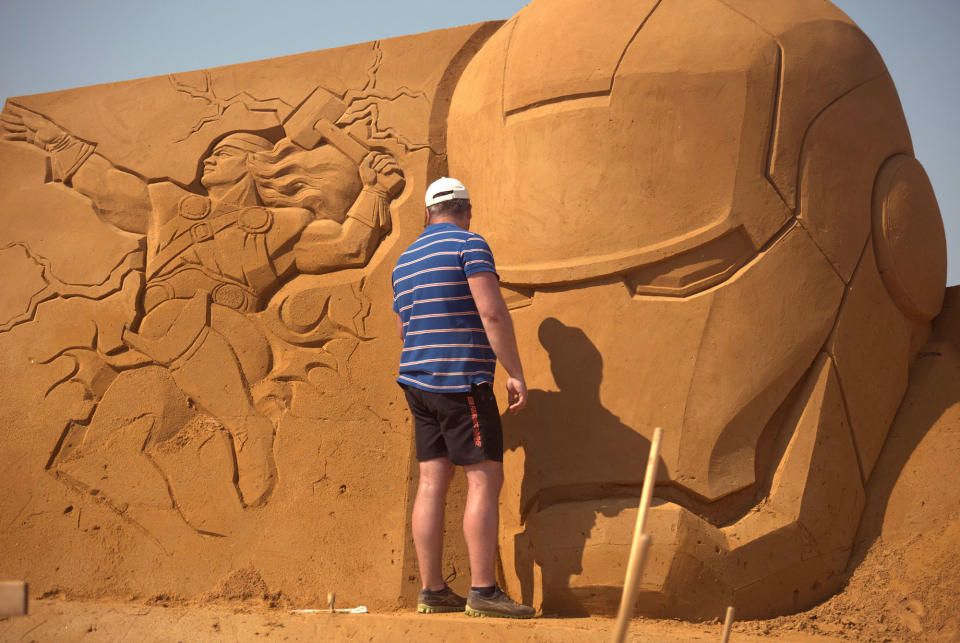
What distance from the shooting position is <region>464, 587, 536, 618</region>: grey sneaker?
3.02m

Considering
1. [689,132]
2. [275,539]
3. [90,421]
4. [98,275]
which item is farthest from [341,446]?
[689,132]

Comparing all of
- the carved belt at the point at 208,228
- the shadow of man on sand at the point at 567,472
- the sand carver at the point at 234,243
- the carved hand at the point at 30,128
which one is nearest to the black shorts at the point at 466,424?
the shadow of man on sand at the point at 567,472

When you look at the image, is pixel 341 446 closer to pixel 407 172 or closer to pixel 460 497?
pixel 460 497

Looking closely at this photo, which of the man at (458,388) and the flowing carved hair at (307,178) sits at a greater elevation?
the flowing carved hair at (307,178)

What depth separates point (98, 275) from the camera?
413 centimetres

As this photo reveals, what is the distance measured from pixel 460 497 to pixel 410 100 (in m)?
1.79

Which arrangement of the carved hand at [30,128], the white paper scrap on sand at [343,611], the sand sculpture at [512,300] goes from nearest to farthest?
the white paper scrap on sand at [343,611]
the sand sculpture at [512,300]
the carved hand at [30,128]

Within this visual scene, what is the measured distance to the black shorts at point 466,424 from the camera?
3.06 meters

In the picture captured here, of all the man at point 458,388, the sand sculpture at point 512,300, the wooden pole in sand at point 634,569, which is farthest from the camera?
the sand sculpture at point 512,300

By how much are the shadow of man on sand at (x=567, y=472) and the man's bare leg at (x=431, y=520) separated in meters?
0.40

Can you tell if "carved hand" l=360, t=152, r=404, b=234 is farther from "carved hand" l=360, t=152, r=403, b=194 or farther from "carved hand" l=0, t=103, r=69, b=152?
"carved hand" l=0, t=103, r=69, b=152

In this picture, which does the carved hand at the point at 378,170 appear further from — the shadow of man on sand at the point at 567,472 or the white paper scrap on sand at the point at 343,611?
the white paper scrap on sand at the point at 343,611

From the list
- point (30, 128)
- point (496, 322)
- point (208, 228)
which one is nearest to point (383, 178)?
point (208, 228)

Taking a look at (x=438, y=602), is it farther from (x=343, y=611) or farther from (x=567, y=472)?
(x=567, y=472)
